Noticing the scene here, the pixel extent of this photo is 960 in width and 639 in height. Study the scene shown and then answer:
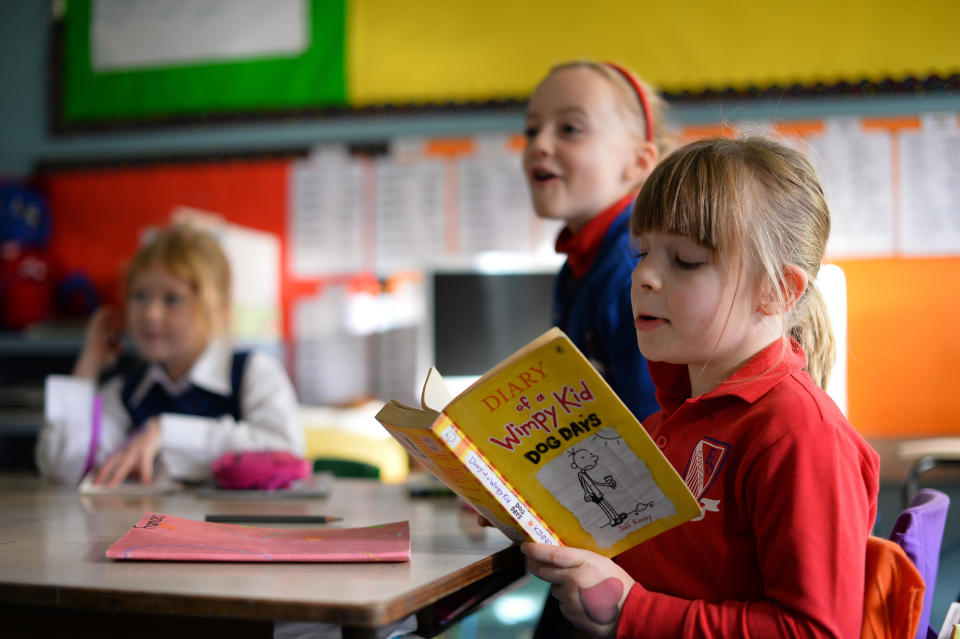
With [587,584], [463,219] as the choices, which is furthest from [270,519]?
[463,219]

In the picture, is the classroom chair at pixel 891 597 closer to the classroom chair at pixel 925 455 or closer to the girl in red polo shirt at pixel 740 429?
the girl in red polo shirt at pixel 740 429

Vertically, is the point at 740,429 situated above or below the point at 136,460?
above

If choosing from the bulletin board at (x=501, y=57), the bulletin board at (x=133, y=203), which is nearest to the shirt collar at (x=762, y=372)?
the bulletin board at (x=501, y=57)

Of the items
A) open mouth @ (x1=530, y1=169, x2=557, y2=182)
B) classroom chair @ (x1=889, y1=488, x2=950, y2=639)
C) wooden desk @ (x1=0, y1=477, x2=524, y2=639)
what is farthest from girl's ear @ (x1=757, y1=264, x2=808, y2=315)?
open mouth @ (x1=530, y1=169, x2=557, y2=182)

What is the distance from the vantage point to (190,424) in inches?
58.4

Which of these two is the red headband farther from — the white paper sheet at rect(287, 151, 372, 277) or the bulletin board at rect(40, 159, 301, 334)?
the bulletin board at rect(40, 159, 301, 334)

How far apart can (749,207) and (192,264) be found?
51.8 inches

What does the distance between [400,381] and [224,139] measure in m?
1.13

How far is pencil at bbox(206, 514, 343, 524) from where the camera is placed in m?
1.03

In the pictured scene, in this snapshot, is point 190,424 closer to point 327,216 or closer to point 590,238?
point 590,238

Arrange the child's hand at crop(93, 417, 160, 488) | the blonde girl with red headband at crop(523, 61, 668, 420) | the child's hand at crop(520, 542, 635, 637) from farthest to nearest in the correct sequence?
the child's hand at crop(93, 417, 160, 488) → the blonde girl with red headband at crop(523, 61, 668, 420) → the child's hand at crop(520, 542, 635, 637)

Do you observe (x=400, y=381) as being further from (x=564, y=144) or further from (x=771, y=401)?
(x=771, y=401)

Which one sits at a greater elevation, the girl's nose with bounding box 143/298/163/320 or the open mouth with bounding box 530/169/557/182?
the open mouth with bounding box 530/169/557/182

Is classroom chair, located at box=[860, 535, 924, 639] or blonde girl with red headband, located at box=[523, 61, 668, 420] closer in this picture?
classroom chair, located at box=[860, 535, 924, 639]
